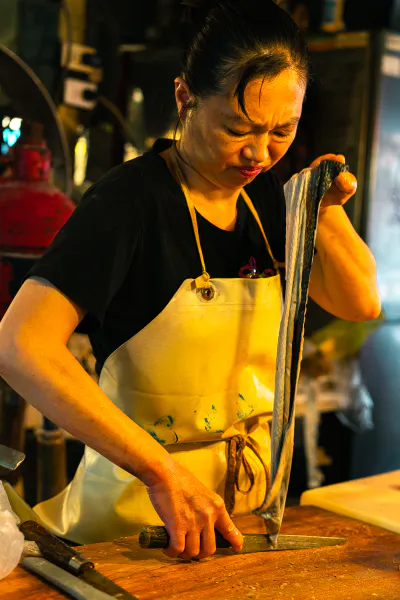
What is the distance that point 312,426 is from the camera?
10.4 feet

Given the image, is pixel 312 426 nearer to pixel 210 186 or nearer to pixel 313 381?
pixel 313 381

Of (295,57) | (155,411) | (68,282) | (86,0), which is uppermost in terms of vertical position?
(86,0)

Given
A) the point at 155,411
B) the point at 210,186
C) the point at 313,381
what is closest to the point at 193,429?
the point at 155,411

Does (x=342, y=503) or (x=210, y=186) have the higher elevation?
(x=210, y=186)

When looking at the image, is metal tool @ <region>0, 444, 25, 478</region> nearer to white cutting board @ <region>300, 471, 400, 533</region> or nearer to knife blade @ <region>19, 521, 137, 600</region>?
knife blade @ <region>19, 521, 137, 600</region>

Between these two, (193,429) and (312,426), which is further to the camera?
(312,426)

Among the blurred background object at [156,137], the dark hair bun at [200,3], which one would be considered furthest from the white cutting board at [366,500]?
the dark hair bun at [200,3]

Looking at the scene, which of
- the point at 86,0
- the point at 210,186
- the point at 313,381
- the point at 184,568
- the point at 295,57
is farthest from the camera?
the point at 313,381

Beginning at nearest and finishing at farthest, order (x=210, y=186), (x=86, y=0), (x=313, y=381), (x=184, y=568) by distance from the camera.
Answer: (x=184, y=568) → (x=210, y=186) → (x=86, y=0) → (x=313, y=381)

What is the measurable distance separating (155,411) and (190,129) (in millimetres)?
461

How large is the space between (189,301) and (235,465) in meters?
0.30

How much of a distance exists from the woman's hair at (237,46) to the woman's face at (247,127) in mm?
15

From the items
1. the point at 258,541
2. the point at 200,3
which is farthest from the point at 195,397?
the point at 200,3

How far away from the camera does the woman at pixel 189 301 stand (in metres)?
1.07
